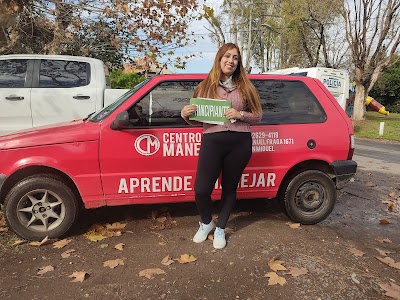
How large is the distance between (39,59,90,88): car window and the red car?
6.97ft

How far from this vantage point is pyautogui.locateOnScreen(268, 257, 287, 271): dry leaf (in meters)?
3.21

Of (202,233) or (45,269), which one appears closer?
(45,269)

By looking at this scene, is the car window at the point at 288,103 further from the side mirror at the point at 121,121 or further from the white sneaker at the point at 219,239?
the side mirror at the point at 121,121

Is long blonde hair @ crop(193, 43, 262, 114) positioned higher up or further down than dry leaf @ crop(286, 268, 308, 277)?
higher up

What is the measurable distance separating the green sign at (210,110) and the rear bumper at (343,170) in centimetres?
178

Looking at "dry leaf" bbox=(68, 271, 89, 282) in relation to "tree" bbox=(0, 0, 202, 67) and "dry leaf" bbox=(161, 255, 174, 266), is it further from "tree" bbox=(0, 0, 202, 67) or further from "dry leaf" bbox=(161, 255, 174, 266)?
"tree" bbox=(0, 0, 202, 67)

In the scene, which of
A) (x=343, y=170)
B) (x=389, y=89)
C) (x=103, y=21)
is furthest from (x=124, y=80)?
(x=389, y=89)

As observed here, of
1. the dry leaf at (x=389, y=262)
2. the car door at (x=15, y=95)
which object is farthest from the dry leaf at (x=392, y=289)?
the car door at (x=15, y=95)

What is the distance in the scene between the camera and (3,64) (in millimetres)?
5574

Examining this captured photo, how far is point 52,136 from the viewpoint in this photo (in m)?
3.62

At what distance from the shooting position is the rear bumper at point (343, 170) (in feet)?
13.8

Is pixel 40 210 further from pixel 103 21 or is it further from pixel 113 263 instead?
pixel 103 21

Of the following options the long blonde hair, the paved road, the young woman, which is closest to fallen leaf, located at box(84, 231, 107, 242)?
the young woman

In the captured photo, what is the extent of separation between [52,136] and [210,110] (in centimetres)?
166
